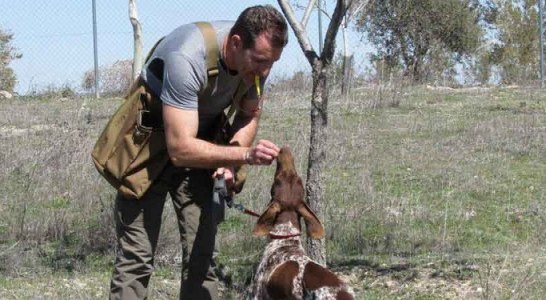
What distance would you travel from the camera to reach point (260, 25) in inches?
181

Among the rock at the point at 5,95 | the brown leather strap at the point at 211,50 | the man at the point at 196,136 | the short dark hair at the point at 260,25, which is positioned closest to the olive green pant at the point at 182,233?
the man at the point at 196,136

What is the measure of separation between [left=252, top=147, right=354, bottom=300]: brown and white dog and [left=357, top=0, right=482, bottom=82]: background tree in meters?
21.9

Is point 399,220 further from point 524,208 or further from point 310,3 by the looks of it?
point 310,3

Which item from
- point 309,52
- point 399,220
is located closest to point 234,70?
point 309,52

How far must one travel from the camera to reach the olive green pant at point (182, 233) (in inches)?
206

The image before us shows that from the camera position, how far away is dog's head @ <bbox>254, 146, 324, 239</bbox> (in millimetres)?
5094

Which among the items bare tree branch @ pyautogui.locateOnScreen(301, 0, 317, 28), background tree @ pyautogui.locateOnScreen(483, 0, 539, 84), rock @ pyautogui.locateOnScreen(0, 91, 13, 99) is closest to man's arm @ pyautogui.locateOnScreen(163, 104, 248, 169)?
→ bare tree branch @ pyautogui.locateOnScreen(301, 0, 317, 28)

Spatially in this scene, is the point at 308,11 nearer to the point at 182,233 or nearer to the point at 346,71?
the point at 182,233

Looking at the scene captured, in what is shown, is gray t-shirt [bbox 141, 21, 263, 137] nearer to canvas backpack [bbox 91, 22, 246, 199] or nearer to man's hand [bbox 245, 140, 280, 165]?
canvas backpack [bbox 91, 22, 246, 199]

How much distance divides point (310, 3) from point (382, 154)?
209 inches

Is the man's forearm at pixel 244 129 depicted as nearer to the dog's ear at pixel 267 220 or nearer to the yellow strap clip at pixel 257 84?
the yellow strap clip at pixel 257 84

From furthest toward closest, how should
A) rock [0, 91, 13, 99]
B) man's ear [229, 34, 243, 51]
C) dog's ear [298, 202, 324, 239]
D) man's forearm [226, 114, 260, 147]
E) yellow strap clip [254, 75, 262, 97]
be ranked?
rock [0, 91, 13, 99] < man's forearm [226, 114, 260, 147] < dog's ear [298, 202, 324, 239] < yellow strap clip [254, 75, 262, 97] < man's ear [229, 34, 243, 51]

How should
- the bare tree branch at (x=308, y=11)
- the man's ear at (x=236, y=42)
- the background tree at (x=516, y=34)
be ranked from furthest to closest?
the background tree at (x=516, y=34)
the bare tree branch at (x=308, y=11)
the man's ear at (x=236, y=42)

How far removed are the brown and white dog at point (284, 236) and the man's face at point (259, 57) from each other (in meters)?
0.50
